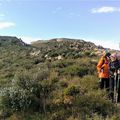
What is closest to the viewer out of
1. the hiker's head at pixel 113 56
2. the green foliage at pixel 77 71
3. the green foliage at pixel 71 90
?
the hiker's head at pixel 113 56

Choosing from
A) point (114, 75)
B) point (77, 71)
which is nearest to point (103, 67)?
point (114, 75)

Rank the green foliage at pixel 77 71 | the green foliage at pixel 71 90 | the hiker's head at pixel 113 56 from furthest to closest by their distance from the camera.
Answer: the green foliage at pixel 77 71
the green foliage at pixel 71 90
the hiker's head at pixel 113 56

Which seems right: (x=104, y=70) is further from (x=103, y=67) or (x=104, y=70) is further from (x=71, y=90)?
(x=71, y=90)

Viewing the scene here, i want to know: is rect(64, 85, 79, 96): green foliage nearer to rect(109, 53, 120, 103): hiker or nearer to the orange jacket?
the orange jacket

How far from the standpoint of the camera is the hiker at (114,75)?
43.5ft

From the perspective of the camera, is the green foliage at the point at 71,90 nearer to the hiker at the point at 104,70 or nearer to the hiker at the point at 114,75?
the hiker at the point at 104,70

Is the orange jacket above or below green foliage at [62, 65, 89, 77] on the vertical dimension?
above

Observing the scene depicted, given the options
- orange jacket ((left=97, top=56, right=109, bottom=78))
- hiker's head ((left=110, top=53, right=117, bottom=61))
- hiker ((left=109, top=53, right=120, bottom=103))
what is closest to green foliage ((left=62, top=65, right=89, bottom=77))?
orange jacket ((left=97, top=56, right=109, bottom=78))

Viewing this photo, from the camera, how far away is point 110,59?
13664mm

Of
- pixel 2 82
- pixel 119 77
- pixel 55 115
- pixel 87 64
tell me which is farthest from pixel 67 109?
pixel 87 64

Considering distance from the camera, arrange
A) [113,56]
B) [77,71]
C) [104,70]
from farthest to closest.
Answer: [77,71]
[104,70]
[113,56]

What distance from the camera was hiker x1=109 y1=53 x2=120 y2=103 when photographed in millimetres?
13250

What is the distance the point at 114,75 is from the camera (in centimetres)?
1346

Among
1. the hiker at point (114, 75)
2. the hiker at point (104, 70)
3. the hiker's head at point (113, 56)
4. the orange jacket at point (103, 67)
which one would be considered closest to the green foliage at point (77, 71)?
the hiker at point (104, 70)
